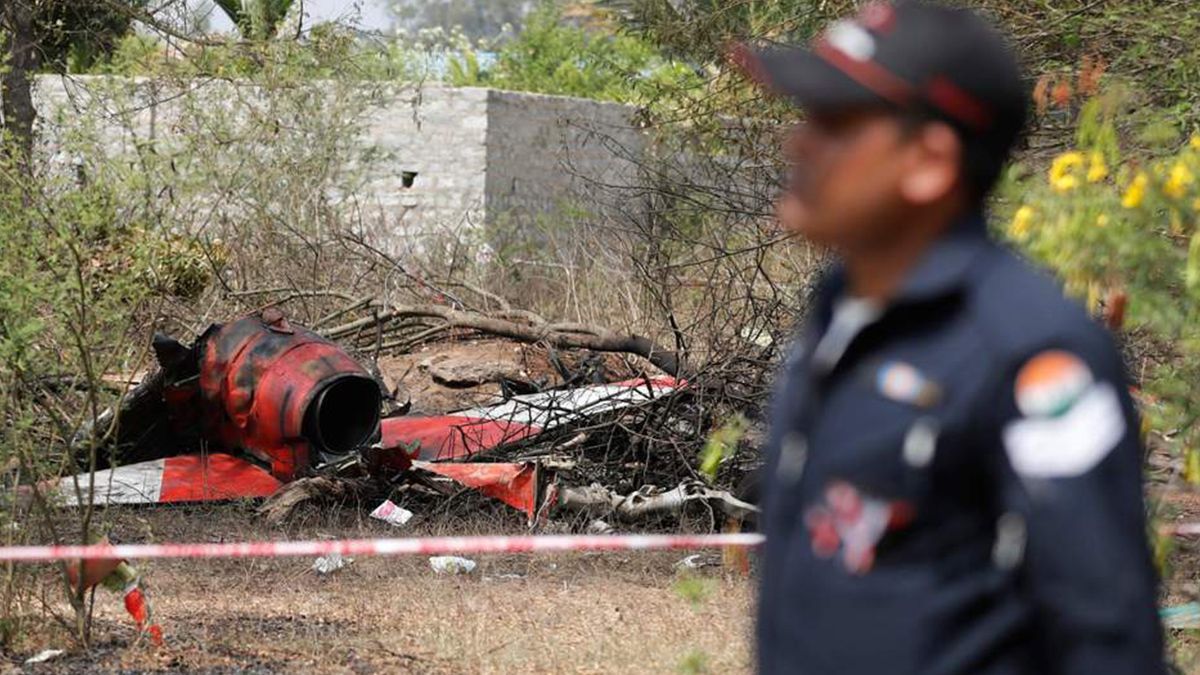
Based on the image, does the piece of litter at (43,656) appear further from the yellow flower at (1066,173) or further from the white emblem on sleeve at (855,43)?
the white emblem on sleeve at (855,43)

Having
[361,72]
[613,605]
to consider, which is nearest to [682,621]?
[613,605]

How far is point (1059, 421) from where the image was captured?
1.69 m

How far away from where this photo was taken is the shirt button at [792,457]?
1908 mm

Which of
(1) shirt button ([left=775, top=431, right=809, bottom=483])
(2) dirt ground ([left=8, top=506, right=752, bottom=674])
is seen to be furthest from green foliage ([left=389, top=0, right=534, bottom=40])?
(1) shirt button ([left=775, top=431, right=809, bottom=483])

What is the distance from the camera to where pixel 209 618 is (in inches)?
251

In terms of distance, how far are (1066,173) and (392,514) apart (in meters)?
5.15

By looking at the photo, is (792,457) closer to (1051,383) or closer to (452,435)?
(1051,383)

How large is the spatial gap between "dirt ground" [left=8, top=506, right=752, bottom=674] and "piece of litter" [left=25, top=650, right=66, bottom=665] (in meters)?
0.03

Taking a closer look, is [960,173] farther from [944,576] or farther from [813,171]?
[944,576]

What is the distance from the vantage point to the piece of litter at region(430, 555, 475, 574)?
24.5 feet

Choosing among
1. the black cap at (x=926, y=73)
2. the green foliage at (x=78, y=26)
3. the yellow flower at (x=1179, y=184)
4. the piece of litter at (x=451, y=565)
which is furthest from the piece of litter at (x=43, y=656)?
the green foliage at (x=78, y=26)

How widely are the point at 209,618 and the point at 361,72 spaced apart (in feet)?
34.7

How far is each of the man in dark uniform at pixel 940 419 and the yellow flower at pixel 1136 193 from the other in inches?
80.3

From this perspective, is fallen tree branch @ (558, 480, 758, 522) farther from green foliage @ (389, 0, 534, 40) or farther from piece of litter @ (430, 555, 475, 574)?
green foliage @ (389, 0, 534, 40)
